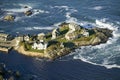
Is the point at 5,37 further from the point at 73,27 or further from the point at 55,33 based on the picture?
the point at 73,27

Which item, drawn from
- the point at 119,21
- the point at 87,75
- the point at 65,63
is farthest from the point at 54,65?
the point at 119,21

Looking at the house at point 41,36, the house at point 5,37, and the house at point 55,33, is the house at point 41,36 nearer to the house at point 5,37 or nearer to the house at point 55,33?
the house at point 55,33

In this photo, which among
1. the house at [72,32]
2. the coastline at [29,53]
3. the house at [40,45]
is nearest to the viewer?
the coastline at [29,53]

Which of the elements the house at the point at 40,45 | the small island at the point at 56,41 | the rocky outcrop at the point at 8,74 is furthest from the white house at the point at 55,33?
the rocky outcrop at the point at 8,74

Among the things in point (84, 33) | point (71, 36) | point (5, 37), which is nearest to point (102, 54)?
point (84, 33)

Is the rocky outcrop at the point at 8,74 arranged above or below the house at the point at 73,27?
below

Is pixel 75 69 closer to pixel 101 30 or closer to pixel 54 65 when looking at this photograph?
pixel 54 65
